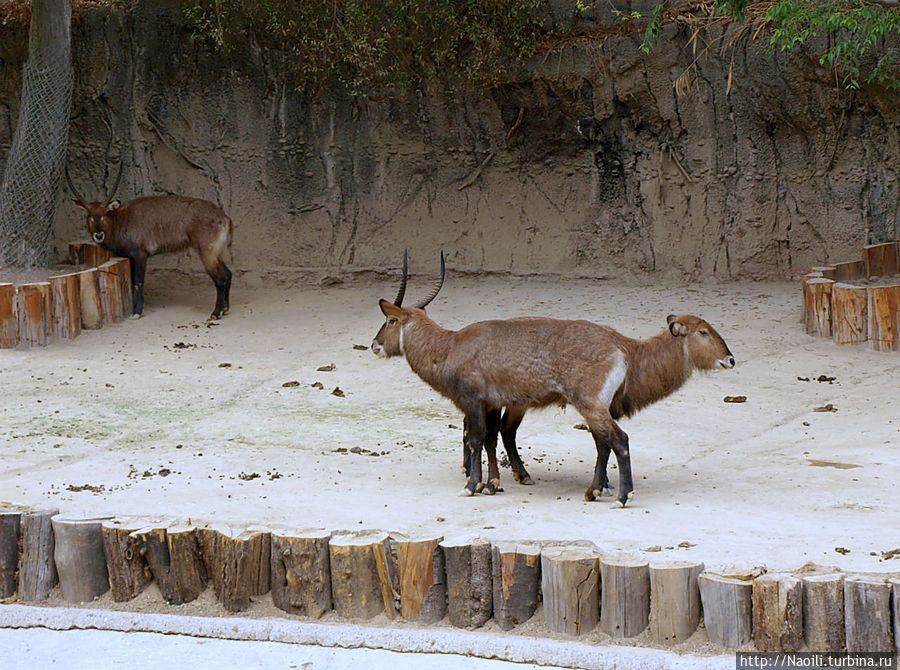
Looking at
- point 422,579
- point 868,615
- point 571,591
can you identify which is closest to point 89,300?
point 422,579

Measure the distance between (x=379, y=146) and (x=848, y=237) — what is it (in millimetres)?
5593

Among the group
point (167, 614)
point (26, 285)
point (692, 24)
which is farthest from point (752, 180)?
point (167, 614)

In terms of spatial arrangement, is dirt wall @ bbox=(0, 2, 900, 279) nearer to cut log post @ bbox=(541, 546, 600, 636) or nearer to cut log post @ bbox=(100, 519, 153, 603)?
cut log post @ bbox=(100, 519, 153, 603)

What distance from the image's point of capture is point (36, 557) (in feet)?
15.8

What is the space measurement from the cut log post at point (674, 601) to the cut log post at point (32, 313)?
744 centimetres

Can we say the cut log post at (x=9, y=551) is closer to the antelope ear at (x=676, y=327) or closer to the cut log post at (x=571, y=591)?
the cut log post at (x=571, y=591)

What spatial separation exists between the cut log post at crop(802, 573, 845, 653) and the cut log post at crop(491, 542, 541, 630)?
1.01m

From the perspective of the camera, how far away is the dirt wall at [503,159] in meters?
12.5

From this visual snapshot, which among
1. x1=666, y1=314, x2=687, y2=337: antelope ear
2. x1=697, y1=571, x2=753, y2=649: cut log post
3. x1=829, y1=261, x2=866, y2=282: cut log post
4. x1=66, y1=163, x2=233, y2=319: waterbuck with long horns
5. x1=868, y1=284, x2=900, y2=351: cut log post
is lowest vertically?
x1=697, y1=571, x2=753, y2=649: cut log post

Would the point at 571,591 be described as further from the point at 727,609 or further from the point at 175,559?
the point at 175,559

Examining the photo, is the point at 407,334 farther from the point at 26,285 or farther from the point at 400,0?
the point at 400,0

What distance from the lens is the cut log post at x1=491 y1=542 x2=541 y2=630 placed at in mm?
4297

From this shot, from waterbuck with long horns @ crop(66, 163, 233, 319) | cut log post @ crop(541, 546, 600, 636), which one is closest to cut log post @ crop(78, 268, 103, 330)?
waterbuck with long horns @ crop(66, 163, 233, 319)

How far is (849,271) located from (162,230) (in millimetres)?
7234
